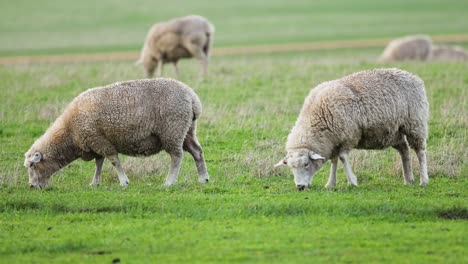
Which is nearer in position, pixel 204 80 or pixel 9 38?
pixel 204 80

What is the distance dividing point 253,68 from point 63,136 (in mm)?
12901

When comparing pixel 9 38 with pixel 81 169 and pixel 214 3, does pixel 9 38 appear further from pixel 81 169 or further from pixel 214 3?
pixel 81 169

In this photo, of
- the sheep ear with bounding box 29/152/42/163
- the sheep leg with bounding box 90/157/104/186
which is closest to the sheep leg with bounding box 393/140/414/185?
the sheep leg with bounding box 90/157/104/186

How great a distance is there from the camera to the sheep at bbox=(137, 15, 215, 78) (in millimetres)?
24797

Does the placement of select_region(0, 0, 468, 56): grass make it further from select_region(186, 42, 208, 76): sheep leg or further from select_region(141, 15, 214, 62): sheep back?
select_region(186, 42, 208, 76): sheep leg

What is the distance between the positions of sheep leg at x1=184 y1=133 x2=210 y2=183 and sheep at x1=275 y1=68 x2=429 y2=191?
1424 millimetres

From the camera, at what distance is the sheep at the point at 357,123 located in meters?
12.4

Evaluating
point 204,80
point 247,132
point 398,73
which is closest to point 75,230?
point 398,73

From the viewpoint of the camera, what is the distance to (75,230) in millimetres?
10328

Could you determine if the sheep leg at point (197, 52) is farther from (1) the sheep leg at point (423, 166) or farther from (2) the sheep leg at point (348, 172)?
(2) the sheep leg at point (348, 172)


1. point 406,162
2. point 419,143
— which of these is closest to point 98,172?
point 406,162

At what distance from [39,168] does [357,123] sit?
4944 mm

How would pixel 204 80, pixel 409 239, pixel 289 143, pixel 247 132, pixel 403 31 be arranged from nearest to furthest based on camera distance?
pixel 409 239, pixel 289 143, pixel 247 132, pixel 204 80, pixel 403 31

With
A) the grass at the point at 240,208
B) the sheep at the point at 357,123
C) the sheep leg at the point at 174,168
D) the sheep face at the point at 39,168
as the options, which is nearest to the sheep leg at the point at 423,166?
the sheep at the point at 357,123
